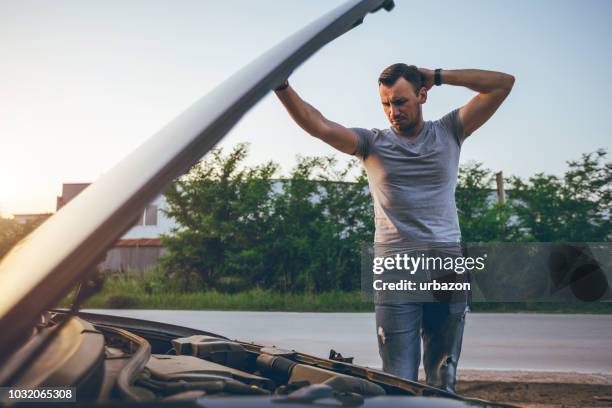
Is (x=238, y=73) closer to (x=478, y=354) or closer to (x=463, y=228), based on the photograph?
(x=478, y=354)

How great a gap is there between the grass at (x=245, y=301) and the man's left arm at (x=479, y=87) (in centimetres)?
1180

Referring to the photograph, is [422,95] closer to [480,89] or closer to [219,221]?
[480,89]

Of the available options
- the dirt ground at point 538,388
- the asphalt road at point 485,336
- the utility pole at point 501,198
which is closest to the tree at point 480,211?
the utility pole at point 501,198

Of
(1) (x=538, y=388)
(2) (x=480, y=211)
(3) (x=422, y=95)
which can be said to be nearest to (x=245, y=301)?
(2) (x=480, y=211)

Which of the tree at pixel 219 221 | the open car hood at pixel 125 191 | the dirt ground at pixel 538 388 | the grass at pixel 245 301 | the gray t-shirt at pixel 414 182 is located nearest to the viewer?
the open car hood at pixel 125 191

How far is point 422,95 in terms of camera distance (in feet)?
7.02

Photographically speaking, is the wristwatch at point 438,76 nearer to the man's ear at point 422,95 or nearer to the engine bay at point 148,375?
the man's ear at point 422,95

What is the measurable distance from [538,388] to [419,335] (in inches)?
134

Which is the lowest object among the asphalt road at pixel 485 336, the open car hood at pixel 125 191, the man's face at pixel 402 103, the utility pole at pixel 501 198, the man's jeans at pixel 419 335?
the asphalt road at pixel 485 336

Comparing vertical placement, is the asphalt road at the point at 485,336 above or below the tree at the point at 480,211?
below

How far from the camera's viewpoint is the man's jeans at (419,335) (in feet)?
6.39

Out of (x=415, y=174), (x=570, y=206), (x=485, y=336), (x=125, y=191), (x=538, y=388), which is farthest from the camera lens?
(x=570, y=206)

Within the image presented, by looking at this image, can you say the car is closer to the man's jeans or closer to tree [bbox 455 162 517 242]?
the man's jeans

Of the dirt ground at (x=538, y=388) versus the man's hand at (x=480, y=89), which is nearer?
the man's hand at (x=480, y=89)
